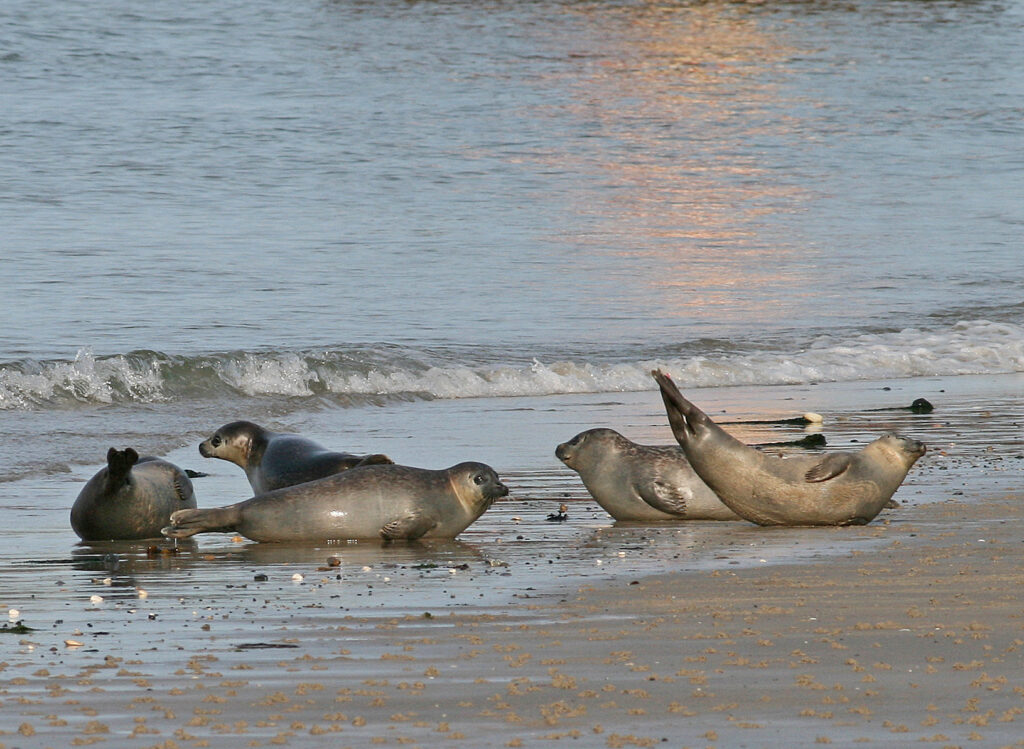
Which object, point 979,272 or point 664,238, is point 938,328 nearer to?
point 979,272

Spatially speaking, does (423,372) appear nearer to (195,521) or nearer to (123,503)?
(123,503)

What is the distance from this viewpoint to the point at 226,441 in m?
6.79

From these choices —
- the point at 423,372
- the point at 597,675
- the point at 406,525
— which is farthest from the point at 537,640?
the point at 423,372

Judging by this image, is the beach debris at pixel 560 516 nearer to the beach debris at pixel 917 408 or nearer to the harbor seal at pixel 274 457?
the harbor seal at pixel 274 457

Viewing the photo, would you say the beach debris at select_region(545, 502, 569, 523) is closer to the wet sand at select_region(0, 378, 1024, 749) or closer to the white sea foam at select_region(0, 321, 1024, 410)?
the wet sand at select_region(0, 378, 1024, 749)

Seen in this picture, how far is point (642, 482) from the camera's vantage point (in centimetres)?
625

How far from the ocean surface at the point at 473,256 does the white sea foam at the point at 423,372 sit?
3 centimetres

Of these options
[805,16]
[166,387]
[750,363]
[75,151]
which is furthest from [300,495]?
[805,16]

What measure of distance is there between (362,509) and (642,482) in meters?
1.18

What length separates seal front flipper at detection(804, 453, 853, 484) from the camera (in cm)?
586

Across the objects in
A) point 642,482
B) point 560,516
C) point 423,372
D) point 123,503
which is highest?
point 423,372

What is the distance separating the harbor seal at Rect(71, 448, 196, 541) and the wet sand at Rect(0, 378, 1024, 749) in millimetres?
152

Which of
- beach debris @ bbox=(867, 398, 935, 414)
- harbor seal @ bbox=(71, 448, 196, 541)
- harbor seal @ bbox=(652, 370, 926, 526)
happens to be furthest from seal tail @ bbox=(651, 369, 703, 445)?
beach debris @ bbox=(867, 398, 935, 414)

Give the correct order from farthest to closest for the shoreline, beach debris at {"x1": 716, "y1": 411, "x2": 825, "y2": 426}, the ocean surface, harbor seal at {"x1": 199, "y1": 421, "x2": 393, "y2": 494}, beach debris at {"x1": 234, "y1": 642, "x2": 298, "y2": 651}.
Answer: beach debris at {"x1": 716, "y1": 411, "x2": 825, "y2": 426} → the ocean surface → harbor seal at {"x1": 199, "y1": 421, "x2": 393, "y2": 494} → beach debris at {"x1": 234, "y1": 642, "x2": 298, "y2": 651} → the shoreline
